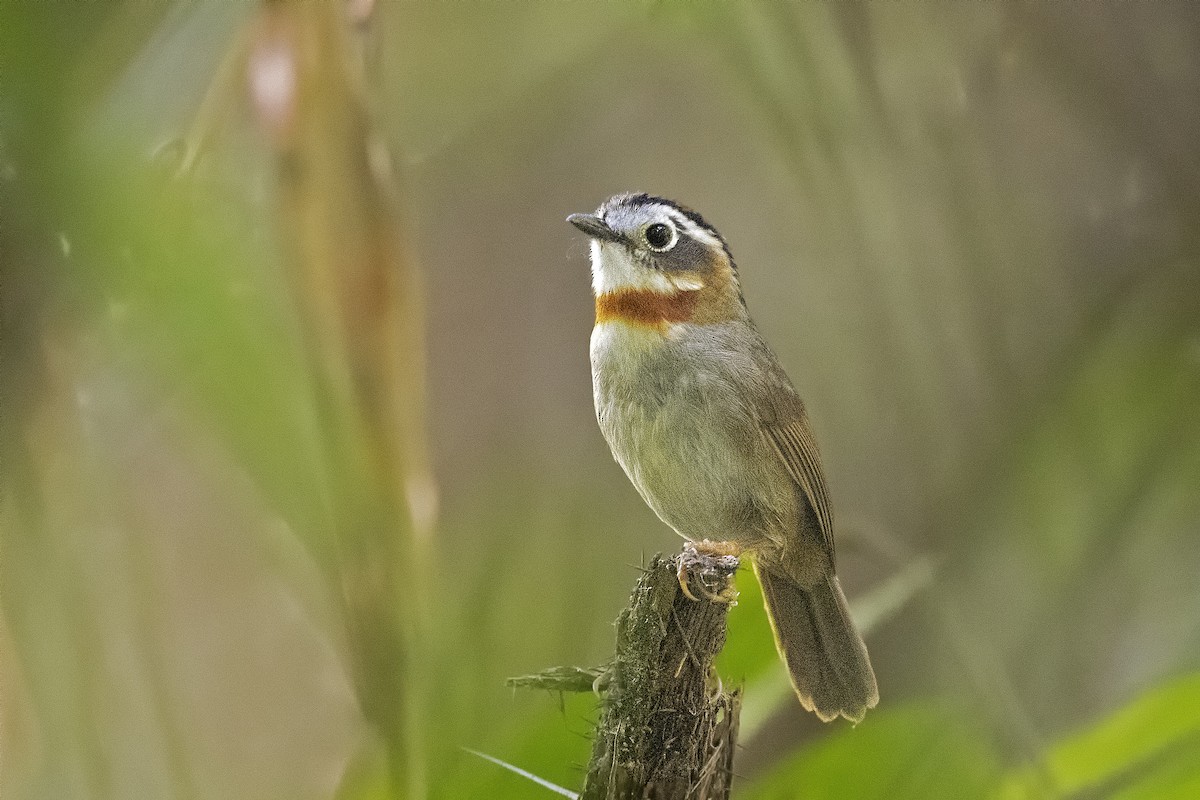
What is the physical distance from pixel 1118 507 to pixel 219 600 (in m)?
2.08

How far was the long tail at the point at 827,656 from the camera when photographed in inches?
93.7

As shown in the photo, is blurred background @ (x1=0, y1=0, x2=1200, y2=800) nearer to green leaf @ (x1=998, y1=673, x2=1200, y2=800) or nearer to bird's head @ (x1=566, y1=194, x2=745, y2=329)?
green leaf @ (x1=998, y1=673, x2=1200, y2=800)

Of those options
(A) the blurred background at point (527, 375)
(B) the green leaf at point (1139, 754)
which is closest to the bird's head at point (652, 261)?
(A) the blurred background at point (527, 375)

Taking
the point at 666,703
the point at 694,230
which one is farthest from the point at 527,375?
the point at 666,703

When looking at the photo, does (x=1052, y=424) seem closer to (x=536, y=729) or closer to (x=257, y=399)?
(x=536, y=729)

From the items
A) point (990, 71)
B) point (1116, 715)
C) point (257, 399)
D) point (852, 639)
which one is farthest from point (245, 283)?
point (1116, 715)

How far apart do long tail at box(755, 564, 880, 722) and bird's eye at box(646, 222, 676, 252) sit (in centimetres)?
74

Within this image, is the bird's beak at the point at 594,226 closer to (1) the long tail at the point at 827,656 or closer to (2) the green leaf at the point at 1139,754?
(1) the long tail at the point at 827,656

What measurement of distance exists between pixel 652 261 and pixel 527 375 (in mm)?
543

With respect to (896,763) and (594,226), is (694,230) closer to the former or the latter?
(594,226)

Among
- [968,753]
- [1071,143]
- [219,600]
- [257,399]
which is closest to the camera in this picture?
[257,399]

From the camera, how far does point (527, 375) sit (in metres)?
2.64

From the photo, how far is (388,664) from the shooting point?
7.11 ft

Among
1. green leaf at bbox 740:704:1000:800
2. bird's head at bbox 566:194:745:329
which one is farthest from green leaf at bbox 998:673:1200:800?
bird's head at bbox 566:194:745:329
